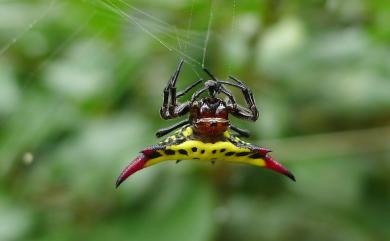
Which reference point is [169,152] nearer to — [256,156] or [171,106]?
[256,156]

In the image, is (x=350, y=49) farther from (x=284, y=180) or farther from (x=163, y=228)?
(x=163, y=228)

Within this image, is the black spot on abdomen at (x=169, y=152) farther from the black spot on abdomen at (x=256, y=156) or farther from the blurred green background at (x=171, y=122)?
the blurred green background at (x=171, y=122)

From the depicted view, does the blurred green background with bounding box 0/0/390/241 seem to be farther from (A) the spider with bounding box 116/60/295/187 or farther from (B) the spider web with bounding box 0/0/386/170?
(A) the spider with bounding box 116/60/295/187

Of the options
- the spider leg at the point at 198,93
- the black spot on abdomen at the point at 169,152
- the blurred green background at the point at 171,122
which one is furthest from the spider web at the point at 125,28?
the black spot on abdomen at the point at 169,152

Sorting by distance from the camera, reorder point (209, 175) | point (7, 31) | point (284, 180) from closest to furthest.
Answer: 1. point (209, 175)
2. point (284, 180)
3. point (7, 31)

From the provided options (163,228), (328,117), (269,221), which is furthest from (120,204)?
(328,117)

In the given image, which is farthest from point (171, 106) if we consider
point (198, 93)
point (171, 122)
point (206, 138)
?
point (171, 122)

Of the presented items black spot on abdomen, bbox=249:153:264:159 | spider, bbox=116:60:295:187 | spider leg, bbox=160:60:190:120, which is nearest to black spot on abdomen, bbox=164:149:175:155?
spider, bbox=116:60:295:187
